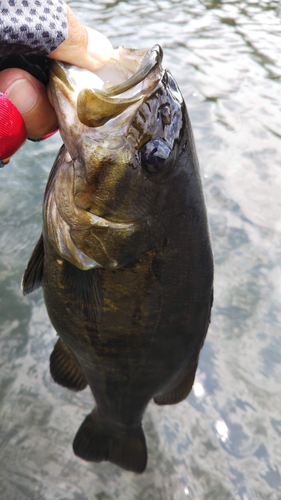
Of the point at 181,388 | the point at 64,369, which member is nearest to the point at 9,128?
the point at 64,369

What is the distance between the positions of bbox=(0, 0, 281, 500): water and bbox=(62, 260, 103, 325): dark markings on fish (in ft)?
4.57

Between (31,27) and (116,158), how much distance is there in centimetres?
48

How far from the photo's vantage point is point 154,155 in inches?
58.1

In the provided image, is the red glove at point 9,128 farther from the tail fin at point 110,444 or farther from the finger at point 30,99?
the tail fin at point 110,444


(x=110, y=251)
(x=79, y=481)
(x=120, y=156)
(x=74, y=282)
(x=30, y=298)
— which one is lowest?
(x=79, y=481)

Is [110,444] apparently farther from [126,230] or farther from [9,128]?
[9,128]

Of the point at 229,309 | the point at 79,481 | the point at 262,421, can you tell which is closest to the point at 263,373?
the point at 262,421

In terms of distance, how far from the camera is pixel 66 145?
1.54 metres

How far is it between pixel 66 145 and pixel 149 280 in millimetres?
598

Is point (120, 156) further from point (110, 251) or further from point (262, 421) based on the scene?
point (262, 421)

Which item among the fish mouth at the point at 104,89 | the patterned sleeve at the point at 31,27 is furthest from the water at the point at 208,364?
the patterned sleeve at the point at 31,27

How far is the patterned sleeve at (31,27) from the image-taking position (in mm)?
1374

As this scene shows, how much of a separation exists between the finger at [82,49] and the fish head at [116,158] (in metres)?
0.03

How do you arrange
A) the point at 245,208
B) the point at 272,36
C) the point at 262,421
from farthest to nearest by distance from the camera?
the point at 272,36
the point at 245,208
the point at 262,421
